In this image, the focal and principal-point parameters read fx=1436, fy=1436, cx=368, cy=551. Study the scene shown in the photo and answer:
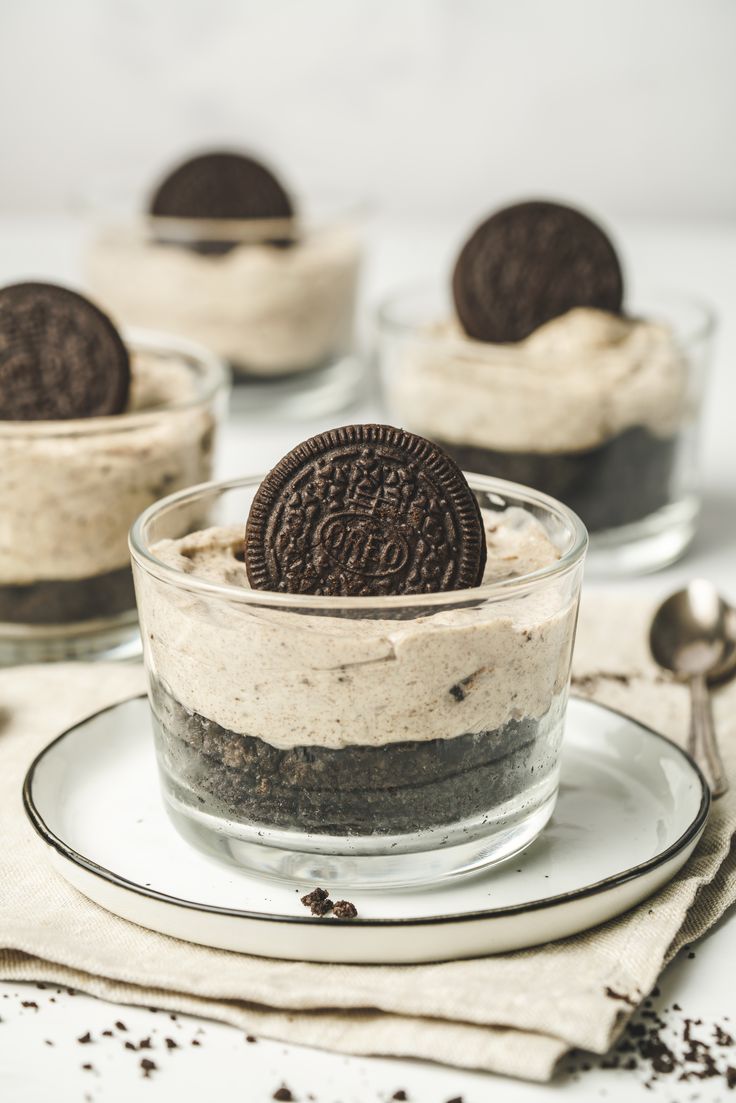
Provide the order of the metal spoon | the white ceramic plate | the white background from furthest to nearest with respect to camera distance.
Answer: the white background
the metal spoon
the white ceramic plate

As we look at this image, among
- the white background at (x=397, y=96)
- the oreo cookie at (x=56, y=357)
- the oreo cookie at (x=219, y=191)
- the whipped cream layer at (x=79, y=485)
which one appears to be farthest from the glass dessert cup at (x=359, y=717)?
the white background at (x=397, y=96)

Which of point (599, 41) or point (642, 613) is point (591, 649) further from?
point (599, 41)

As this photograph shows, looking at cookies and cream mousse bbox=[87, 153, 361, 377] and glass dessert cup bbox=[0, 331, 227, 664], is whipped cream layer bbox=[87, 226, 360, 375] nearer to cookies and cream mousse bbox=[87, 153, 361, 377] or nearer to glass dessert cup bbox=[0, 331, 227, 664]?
cookies and cream mousse bbox=[87, 153, 361, 377]

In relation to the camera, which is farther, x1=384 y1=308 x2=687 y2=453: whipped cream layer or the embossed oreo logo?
x1=384 y1=308 x2=687 y2=453: whipped cream layer

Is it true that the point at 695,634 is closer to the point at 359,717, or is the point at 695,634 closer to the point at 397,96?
the point at 359,717

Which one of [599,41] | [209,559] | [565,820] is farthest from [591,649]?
[599,41]

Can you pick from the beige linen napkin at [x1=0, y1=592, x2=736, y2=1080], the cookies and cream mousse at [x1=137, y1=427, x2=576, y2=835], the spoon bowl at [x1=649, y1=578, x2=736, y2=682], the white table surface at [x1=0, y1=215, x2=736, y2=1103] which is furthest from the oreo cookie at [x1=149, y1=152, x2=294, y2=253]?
the white table surface at [x1=0, y1=215, x2=736, y2=1103]

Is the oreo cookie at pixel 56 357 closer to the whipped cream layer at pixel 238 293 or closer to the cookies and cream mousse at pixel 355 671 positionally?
the cookies and cream mousse at pixel 355 671

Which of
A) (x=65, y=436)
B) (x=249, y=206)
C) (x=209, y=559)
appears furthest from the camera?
(x=249, y=206)
